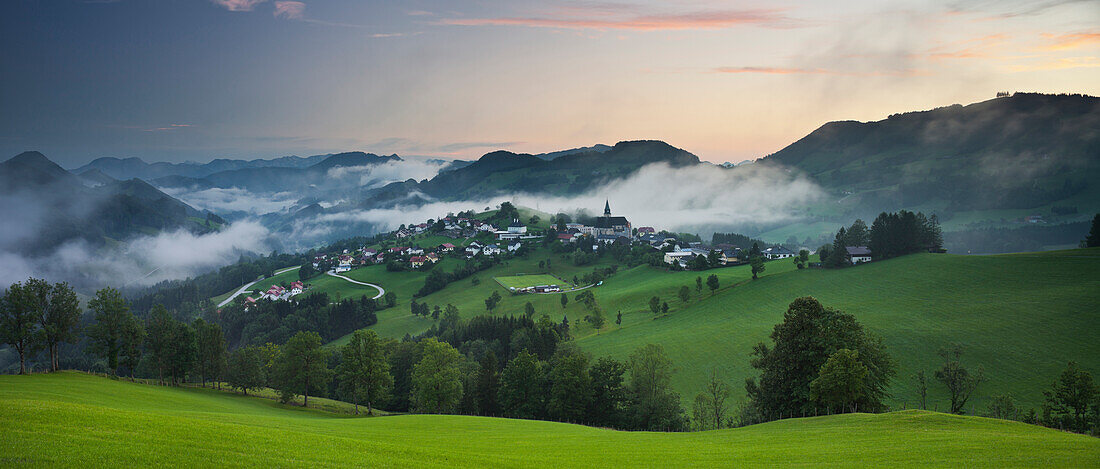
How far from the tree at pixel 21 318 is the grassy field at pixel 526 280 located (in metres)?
95.6

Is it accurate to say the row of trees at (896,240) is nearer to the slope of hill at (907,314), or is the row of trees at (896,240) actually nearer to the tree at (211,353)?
the slope of hill at (907,314)

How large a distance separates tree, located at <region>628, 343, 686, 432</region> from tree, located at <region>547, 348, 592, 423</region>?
4.92 meters

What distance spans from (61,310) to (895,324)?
308 feet

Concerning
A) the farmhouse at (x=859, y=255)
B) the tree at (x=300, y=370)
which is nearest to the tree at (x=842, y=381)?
the tree at (x=300, y=370)

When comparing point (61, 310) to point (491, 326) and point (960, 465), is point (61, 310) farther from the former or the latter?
point (960, 465)

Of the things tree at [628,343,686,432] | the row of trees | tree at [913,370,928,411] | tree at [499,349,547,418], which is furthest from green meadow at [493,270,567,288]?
tree at [913,370,928,411]

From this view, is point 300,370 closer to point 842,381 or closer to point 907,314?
point 842,381

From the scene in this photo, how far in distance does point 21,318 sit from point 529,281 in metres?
104

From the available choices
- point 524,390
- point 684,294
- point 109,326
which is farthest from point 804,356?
point 109,326

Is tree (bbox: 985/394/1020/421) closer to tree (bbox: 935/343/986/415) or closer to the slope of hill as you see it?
tree (bbox: 935/343/986/415)

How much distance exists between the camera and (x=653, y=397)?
49938 millimetres

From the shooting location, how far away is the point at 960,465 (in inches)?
746

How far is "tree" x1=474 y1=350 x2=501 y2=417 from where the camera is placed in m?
57.4

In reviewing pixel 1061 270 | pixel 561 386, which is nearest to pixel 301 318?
pixel 561 386
